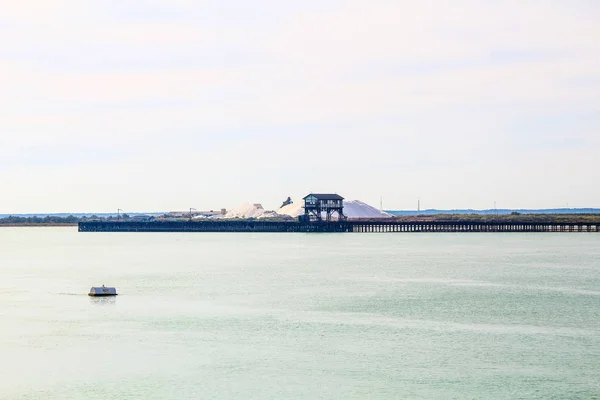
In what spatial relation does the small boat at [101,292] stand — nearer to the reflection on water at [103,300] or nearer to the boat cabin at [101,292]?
the boat cabin at [101,292]

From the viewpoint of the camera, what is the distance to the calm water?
123 feet

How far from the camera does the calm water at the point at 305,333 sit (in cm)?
3744

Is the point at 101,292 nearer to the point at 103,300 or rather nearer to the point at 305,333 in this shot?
the point at 103,300

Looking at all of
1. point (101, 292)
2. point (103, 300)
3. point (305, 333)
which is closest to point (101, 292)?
point (101, 292)

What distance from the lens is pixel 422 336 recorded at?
48281 mm

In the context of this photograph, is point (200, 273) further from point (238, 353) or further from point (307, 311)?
point (238, 353)

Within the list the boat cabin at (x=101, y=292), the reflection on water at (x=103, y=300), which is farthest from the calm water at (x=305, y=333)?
the boat cabin at (x=101, y=292)

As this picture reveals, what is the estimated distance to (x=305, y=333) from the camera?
4950 centimetres

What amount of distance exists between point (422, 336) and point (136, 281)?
39.8 m

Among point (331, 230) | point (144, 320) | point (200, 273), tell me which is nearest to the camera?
point (144, 320)

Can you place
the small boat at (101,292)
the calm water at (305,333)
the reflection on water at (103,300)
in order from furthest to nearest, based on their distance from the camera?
the small boat at (101,292)
the reflection on water at (103,300)
the calm water at (305,333)

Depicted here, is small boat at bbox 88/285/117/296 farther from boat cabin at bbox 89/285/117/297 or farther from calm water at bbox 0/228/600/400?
calm water at bbox 0/228/600/400

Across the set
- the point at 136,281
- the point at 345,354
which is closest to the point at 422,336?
the point at 345,354

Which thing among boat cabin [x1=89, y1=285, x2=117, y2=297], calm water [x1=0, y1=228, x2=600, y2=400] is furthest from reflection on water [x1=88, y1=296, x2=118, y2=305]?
boat cabin [x1=89, y1=285, x2=117, y2=297]
